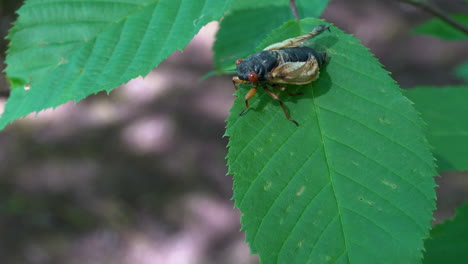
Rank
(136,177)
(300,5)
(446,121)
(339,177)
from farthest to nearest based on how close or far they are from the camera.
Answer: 1. (136,177)
2. (446,121)
3. (300,5)
4. (339,177)

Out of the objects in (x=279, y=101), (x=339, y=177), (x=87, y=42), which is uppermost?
(x=87, y=42)

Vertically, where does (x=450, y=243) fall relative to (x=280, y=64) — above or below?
below

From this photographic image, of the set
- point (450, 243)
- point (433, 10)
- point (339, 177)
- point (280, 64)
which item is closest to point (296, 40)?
point (280, 64)

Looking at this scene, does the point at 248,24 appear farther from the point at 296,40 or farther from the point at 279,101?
the point at 279,101

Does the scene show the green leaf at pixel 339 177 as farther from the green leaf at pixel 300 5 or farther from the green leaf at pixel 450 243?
the green leaf at pixel 300 5

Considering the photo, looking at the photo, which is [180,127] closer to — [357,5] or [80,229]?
Answer: [80,229]
